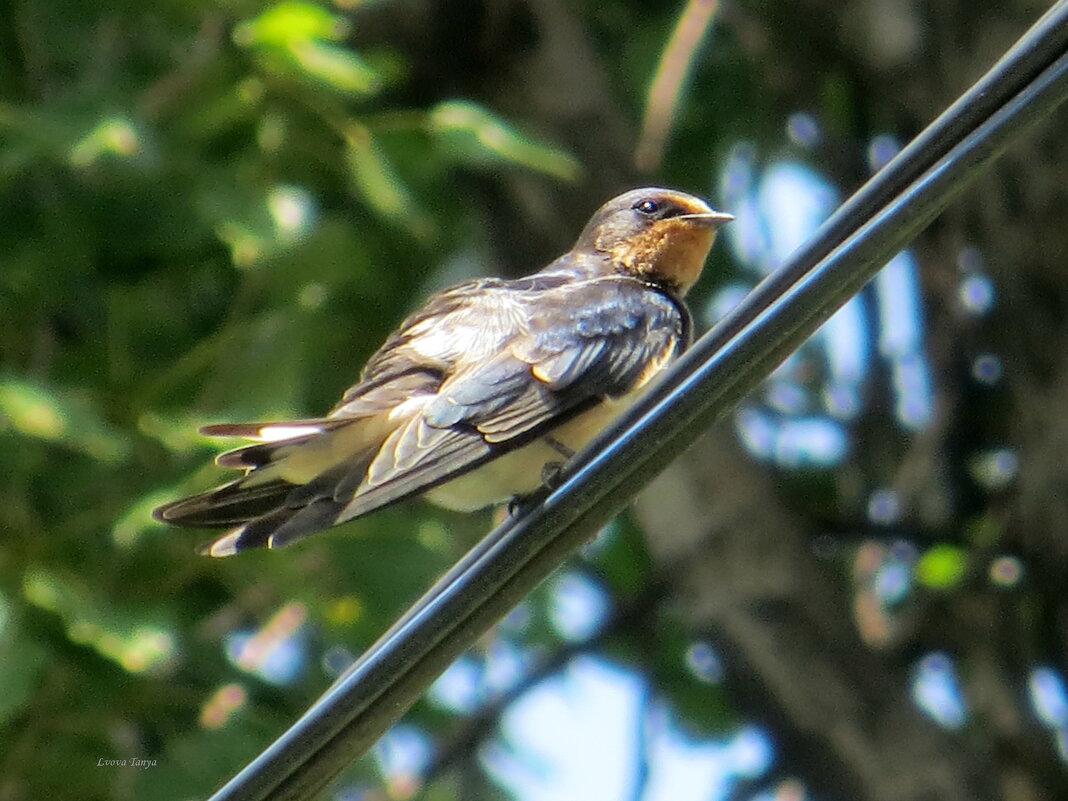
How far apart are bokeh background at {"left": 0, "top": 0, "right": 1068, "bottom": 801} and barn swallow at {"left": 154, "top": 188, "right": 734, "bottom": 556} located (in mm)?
432

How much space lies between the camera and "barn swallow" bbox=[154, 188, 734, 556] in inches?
103

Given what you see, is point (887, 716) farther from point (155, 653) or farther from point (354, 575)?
point (155, 653)

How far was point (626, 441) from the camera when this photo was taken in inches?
74.9

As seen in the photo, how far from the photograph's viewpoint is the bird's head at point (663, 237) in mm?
3641

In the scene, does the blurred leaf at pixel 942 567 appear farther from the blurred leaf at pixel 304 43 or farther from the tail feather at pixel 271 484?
the tail feather at pixel 271 484

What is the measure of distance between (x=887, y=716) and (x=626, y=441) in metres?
3.16

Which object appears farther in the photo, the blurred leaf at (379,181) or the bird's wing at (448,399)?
the blurred leaf at (379,181)

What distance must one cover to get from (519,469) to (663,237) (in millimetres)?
838

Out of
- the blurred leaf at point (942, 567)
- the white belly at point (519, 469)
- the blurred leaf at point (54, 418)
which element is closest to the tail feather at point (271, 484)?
the white belly at point (519, 469)

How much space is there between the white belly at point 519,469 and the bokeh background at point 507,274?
513 mm

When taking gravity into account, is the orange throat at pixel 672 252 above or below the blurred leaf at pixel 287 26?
below

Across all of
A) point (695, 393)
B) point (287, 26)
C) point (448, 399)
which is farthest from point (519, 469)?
point (695, 393)

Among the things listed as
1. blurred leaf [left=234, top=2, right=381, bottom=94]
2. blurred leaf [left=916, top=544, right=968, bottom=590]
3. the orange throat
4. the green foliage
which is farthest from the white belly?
blurred leaf [left=916, top=544, right=968, bottom=590]

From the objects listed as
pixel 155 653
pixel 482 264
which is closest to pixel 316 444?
pixel 155 653
